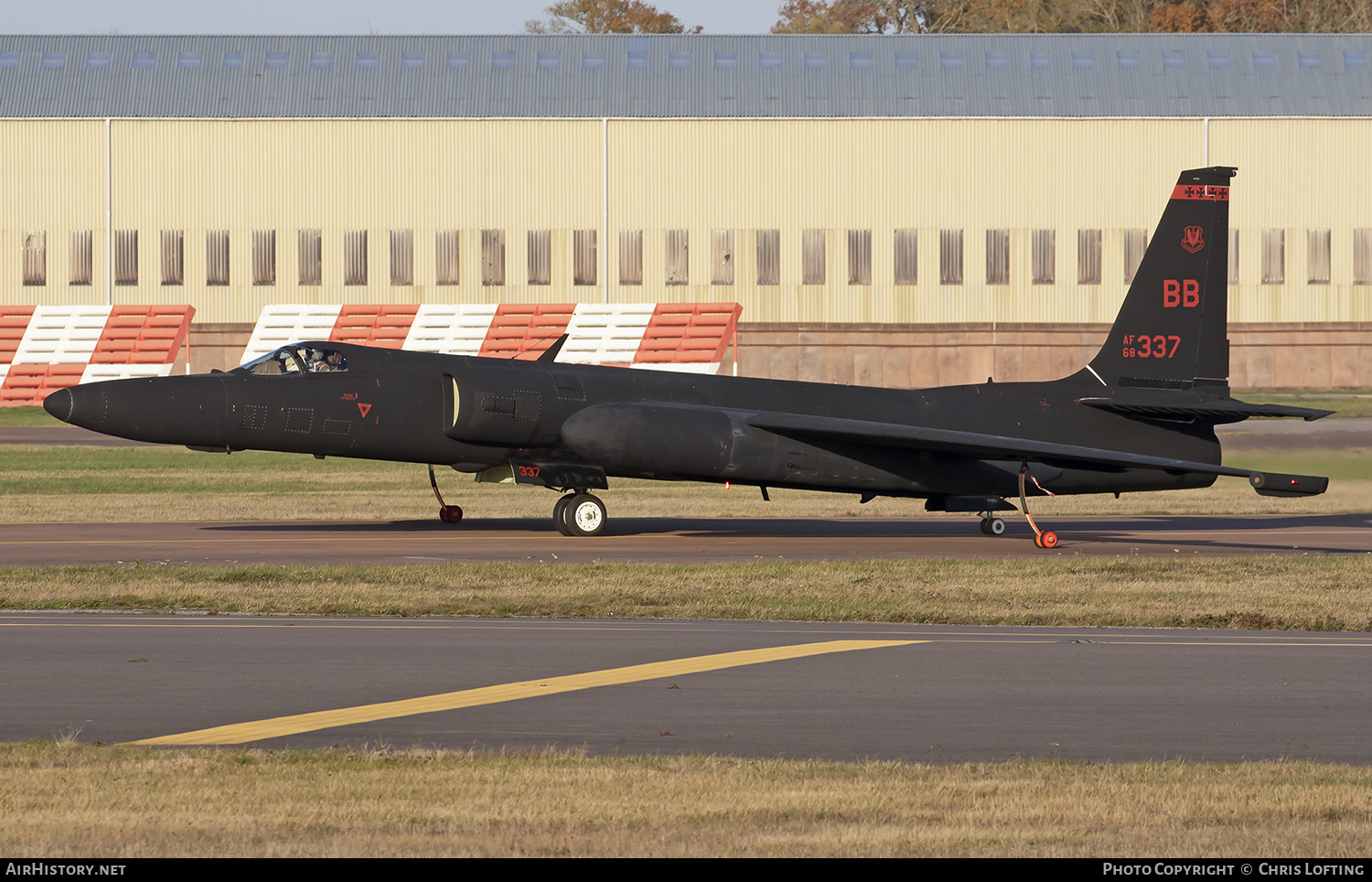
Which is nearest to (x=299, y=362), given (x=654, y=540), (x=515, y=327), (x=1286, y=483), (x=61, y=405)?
(x=61, y=405)

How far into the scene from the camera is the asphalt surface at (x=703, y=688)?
9078mm

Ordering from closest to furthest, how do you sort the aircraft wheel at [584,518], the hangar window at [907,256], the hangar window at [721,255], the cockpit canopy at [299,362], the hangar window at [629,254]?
the cockpit canopy at [299,362]
the aircraft wheel at [584,518]
the hangar window at [629,254]
the hangar window at [721,255]
the hangar window at [907,256]

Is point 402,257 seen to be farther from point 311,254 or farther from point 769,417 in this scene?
point 769,417

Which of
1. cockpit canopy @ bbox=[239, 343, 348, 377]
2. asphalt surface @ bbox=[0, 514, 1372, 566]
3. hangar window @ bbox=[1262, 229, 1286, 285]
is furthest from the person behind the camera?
hangar window @ bbox=[1262, 229, 1286, 285]

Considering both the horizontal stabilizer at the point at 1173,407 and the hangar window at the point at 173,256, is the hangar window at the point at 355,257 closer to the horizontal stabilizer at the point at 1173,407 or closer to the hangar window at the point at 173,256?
the hangar window at the point at 173,256

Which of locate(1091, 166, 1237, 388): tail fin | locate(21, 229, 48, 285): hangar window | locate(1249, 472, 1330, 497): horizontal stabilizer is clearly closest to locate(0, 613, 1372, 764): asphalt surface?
locate(1249, 472, 1330, 497): horizontal stabilizer

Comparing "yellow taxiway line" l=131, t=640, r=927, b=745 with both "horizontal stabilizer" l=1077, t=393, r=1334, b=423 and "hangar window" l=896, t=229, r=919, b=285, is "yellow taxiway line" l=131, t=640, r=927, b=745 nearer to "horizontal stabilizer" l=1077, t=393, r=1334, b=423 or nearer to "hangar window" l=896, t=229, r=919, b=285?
"horizontal stabilizer" l=1077, t=393, r=1334, b=423

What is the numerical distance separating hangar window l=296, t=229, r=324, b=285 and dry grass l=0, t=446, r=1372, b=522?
716 inches

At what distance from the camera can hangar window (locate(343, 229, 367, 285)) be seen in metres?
51.8

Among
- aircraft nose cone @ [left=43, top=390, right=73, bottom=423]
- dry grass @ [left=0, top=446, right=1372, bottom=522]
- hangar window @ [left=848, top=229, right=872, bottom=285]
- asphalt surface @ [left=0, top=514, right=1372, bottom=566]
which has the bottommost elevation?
dry grass @ [left=0, top=446, right=1372, bottom=522]

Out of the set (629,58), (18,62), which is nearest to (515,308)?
(629,58)

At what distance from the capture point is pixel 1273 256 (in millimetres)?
52844

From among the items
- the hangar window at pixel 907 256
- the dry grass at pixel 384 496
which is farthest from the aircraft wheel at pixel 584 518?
the hangar window at pixel 907 256

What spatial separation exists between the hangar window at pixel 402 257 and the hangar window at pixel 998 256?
1972 centimetres
